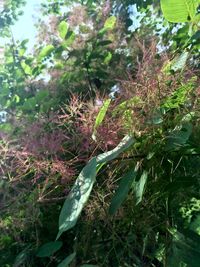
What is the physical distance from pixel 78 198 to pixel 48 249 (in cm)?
31

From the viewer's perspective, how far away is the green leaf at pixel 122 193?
941mm

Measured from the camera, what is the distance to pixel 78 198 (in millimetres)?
921

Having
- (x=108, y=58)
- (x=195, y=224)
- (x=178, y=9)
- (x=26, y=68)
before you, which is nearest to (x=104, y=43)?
(x=108, y=58)

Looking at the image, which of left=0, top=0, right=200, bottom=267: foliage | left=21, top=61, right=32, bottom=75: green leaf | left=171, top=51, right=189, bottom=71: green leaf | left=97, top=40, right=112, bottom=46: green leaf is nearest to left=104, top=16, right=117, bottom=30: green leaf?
left=97, top=40, right=112, bottom=46: green leaf

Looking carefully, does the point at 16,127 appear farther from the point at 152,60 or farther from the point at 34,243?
the point at 152,60

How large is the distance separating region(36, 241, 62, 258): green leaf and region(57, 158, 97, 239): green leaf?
10.6 inches

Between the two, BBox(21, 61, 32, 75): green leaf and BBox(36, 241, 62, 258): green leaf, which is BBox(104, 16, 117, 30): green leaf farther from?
BBox(36, 241, 62, 258): green leaf

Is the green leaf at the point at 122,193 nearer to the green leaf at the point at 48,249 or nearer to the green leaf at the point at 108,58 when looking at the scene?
the green leaf at the point at 48,249

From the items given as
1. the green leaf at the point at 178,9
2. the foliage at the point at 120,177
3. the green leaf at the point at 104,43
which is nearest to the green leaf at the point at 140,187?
the foliage at the point at 120,177

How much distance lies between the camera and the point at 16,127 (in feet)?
5.17

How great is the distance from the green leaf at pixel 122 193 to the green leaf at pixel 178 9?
45 centimetres

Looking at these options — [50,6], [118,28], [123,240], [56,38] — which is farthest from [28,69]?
[123,240]

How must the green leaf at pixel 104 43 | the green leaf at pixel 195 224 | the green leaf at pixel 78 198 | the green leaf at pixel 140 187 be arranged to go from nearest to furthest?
the green leaf at pixel 78 198 < the green leaf at pixel 140 187 < the green leaf at pixel 195 224 < the green leaf at pixel 104 43

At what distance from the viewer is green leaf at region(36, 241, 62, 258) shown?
115 cm
